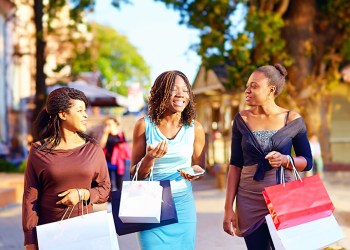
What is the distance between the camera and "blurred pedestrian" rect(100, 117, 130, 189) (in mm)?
12773

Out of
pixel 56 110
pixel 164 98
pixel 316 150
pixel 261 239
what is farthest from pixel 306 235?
pixel 316 150

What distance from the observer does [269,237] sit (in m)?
4.60

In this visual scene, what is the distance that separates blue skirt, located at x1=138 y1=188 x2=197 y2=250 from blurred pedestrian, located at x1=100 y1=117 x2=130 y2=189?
8.03 meters

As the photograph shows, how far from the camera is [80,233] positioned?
4027mm

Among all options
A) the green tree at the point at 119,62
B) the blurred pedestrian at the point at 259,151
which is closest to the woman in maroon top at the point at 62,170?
the blurred pedestrian at the point at 259,151

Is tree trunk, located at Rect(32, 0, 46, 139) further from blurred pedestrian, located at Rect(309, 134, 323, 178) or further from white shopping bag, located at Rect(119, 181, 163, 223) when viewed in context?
white shopping bag, located at Rect(119, 181, 163, 223)

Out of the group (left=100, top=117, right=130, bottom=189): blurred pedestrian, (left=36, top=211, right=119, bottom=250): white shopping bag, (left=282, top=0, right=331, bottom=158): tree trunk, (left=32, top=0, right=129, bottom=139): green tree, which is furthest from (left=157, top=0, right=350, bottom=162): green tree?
(left=36, top=211, right=119, bottom=250): white shopping bag

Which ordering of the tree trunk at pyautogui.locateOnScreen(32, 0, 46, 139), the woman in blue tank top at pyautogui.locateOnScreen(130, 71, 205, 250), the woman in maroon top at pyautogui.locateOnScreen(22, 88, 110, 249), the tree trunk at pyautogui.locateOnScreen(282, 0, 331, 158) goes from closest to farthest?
the woman in maroon top at pyautogui.locateOnScreen(22, 88, 110, 249), the woman in blue tank top at pyautogui.locateOnScreen(130, 71, 205, 250), the tree trunk at pyautogui.locateOnScreen(32, 0, 46, 139), the tree trunk at pyautogui.locateOnScreen(282, 0, 331, 158)

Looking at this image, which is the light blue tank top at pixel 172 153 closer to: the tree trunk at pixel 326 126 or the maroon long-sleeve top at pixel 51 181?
the maroon long-sleeve top at pixel 51 181

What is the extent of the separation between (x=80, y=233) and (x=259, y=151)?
119 centimetres

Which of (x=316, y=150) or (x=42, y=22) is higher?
(x=42, y=22)

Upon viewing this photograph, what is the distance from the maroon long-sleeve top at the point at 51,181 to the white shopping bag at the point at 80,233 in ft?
0.69

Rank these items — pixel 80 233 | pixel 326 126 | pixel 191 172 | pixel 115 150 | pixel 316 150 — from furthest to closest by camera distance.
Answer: pixel 326 126 < pixel 316 150 < pixel 115 150 < pixel 191 172 < pixel 80 233

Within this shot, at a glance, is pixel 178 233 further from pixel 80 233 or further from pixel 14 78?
pixel 14 78
